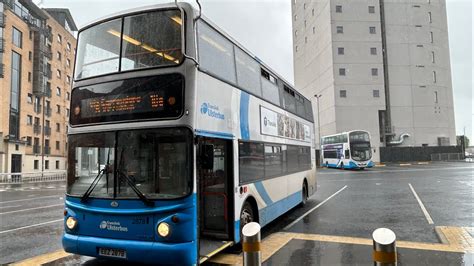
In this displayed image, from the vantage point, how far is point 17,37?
1565 inches

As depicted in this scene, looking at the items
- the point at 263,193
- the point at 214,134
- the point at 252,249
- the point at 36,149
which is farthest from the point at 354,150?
the point at 36,149

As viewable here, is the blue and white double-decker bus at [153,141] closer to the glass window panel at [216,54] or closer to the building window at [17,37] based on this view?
the glass window panel at [216,54]

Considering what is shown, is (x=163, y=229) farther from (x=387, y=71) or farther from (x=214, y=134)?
(x=387, y=71)

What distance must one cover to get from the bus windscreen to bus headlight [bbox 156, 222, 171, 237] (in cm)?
159

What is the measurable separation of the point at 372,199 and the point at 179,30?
11965 millimetres

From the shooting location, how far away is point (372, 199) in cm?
1487

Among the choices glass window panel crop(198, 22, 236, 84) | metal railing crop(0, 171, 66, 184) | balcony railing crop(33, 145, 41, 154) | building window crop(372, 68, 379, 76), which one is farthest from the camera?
building window crop(372, 68, 379, 76)

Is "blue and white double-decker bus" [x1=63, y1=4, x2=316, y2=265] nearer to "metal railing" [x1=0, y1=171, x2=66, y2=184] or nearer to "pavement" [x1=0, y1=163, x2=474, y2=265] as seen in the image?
"pavement" [x1=0, y1=163, x2=474, y2=265]

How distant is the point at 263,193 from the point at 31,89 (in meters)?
42.1

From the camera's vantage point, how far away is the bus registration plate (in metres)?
5.37

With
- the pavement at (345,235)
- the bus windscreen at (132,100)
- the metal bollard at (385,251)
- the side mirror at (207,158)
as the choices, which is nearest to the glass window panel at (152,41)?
the bus windscreen at (132,100)

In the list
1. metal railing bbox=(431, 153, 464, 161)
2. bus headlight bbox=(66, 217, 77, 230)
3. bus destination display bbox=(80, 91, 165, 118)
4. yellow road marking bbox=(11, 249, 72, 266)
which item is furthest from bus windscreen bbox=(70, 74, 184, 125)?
metal railing bbox=(431, 153, 464, 161)

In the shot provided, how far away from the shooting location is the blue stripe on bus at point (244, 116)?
7.44 meters

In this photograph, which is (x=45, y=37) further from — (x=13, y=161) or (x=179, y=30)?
(x=179, y=30)
